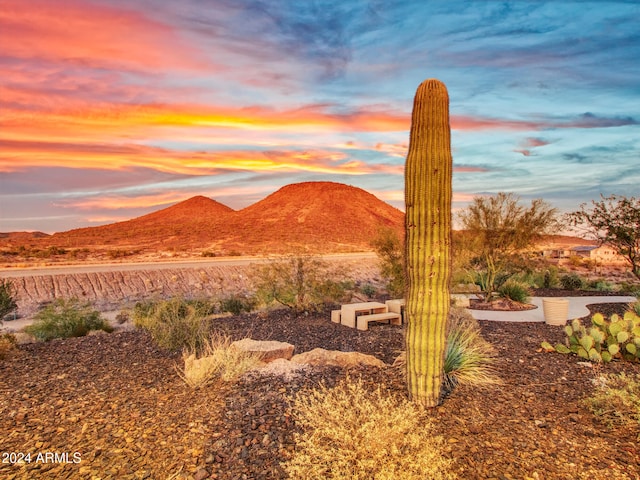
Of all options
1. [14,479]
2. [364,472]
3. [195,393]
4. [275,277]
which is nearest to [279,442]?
[364,472]

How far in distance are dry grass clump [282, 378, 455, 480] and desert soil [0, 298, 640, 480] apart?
9.4 inches

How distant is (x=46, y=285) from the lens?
64.4 ft

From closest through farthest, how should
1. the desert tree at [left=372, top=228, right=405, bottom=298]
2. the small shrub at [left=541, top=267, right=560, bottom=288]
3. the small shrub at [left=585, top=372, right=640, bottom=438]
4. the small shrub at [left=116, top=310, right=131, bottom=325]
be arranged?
the small shrub at [left=585, top=372, right=640, bottom=438] < the small shrub at [left=116, top=310, right=131, bottom=325] < the desert tree at [left=372, top=228, right=405, bottom=298] < the small shrub at [left=541, top=267, right=560, bottom=288]

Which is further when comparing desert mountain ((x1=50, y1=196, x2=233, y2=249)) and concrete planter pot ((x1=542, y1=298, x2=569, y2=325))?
desert mountain ((x1=50, y1=196, x2=233, y2=249))

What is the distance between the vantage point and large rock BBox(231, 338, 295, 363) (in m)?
7.74

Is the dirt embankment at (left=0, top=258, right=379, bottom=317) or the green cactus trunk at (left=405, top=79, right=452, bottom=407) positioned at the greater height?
the green cactus trunk at (left=405, top=79, right=452, bottom=407)

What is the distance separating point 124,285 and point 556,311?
1656cm

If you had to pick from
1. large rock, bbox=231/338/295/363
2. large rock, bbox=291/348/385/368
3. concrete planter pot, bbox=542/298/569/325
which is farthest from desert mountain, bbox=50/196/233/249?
large rock, bbox=291/348/385/368

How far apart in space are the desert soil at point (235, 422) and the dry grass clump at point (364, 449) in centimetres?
24

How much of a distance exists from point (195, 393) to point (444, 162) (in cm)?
421

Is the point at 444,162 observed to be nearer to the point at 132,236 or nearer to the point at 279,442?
the point at 279,442

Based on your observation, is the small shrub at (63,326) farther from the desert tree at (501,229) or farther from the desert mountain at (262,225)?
the desert mountain at (262,225)

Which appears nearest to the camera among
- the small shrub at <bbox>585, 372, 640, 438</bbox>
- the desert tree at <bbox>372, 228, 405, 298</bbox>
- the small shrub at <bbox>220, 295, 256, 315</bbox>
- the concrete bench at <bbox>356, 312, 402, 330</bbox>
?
the small shrub at <bbox>585, 372, 640, 438</bbox>

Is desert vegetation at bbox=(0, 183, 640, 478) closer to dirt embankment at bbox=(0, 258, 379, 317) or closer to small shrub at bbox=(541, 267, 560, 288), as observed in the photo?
dirt embankment at bbox=(0, 258, 379, 317)
